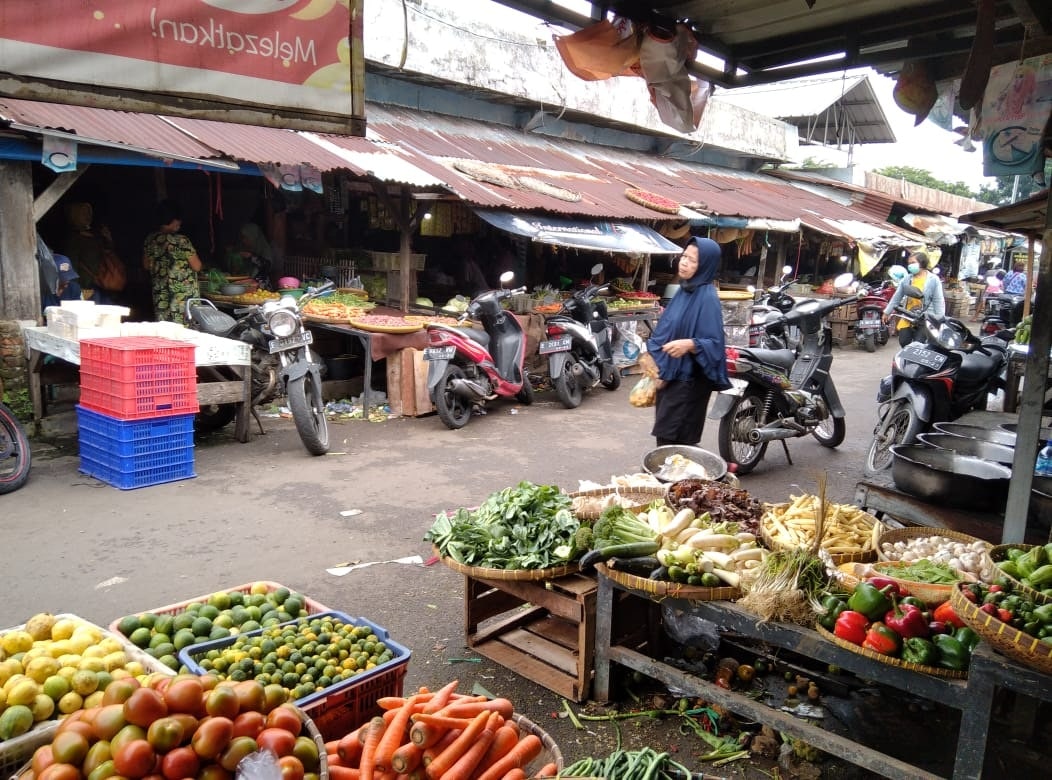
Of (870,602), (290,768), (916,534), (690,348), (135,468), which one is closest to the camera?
(290,768)

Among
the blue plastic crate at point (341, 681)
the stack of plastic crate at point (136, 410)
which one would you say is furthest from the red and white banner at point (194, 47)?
the stack of plastic crate at point (136, 410)

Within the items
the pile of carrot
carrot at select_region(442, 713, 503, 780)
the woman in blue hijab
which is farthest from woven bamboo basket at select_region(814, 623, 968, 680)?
the woman in blue hijab

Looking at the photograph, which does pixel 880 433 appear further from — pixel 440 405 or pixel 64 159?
pixel 64 159

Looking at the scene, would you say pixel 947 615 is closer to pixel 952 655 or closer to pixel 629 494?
pixel 952 655

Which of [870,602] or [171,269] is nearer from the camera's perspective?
[870,602]

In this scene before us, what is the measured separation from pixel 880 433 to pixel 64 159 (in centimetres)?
751

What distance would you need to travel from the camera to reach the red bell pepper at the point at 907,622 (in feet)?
8.82

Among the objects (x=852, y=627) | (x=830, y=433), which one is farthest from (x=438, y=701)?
(x=830, y=433)

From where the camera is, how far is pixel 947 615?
2.83 meters

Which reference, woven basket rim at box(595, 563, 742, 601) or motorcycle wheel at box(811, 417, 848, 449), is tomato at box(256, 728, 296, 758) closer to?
woven basket rim at box(595, 563, 742, 601)

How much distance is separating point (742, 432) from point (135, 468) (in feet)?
17.1

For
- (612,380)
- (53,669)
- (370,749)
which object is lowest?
(612,380)

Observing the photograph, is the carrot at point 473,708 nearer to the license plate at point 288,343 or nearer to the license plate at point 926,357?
the license plate at point 288,343

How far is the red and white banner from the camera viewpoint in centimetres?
209
